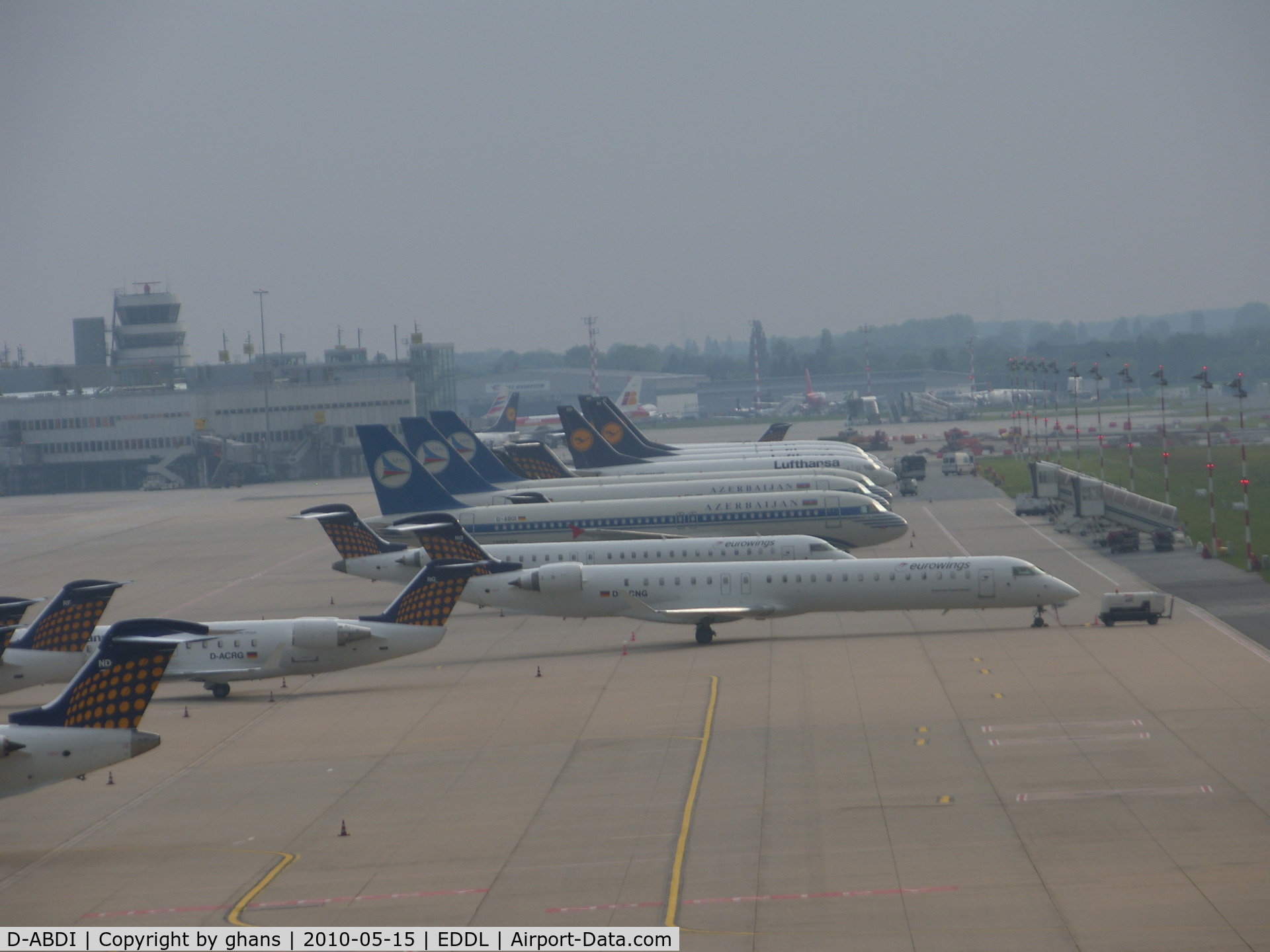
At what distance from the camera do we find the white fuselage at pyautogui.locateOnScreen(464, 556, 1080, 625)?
170ft

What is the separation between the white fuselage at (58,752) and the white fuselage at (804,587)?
26.1 meters

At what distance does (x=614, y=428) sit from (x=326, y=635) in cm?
7136

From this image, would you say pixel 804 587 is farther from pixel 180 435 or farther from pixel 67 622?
pixel 180 435

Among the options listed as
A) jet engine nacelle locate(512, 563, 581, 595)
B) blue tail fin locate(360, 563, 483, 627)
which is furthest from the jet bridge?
blue tail fin locate(360, 563, 483, 627)

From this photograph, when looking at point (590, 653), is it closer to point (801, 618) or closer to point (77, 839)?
point (801, 618)

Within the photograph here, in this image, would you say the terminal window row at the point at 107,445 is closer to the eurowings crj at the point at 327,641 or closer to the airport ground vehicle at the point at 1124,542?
the airport ground vehicle at the point at 1124,542

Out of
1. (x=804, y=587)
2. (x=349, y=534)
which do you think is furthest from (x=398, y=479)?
(x=804, y=587)

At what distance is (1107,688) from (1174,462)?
296 feet

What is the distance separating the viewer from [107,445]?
170125 millimetres

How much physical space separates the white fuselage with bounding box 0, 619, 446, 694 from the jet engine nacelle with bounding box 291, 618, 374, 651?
0.9 inches

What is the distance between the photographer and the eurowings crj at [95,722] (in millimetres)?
28719

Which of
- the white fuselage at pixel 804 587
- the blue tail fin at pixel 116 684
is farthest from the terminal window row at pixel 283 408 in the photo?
the blue tail fin at pixel 116 684

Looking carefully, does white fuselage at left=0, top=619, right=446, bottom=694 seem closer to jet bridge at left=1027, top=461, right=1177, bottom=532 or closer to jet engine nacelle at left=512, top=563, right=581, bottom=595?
jet engine nacelle at left=512, top=563, right=581, bottom=595

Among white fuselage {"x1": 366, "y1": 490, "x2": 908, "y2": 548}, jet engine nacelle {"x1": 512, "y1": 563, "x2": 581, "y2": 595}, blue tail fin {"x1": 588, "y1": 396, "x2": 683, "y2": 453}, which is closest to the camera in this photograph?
jet engine nacelle {"x1": 512, "y1": 563, "x2": 581, "y2": 595}
